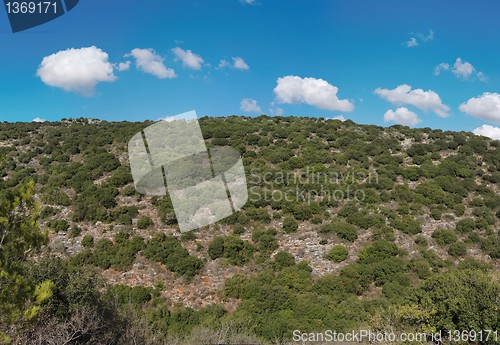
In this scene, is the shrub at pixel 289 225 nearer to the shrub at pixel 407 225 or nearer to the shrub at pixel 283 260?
the shrub at pixel 283 260

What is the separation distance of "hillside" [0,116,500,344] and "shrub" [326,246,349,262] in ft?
0.24

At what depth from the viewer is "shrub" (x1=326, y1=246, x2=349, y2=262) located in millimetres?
22797

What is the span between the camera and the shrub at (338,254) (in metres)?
22.8

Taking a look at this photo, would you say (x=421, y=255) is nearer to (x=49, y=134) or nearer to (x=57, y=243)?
(x=57, y=243)

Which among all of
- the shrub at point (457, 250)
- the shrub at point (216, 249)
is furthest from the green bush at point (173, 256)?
the shrub at point (457, 250)

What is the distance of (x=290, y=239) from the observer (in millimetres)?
24969

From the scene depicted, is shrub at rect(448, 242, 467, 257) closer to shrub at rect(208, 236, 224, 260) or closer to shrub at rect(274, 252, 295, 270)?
shrub at rect(274, 252, 295, 270)

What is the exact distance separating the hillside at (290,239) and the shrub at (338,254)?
73mm

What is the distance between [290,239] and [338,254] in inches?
141

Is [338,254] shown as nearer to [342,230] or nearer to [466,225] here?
[342,230]

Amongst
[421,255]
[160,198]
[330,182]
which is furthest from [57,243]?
[421,255]

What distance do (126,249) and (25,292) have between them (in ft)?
51.4

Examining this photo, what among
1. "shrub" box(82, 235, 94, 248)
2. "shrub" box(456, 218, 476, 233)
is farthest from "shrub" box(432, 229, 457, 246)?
"shrub" box(82, 235, 94, 248)

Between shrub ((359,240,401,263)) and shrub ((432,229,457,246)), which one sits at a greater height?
shrub ((432,229,457,246))
